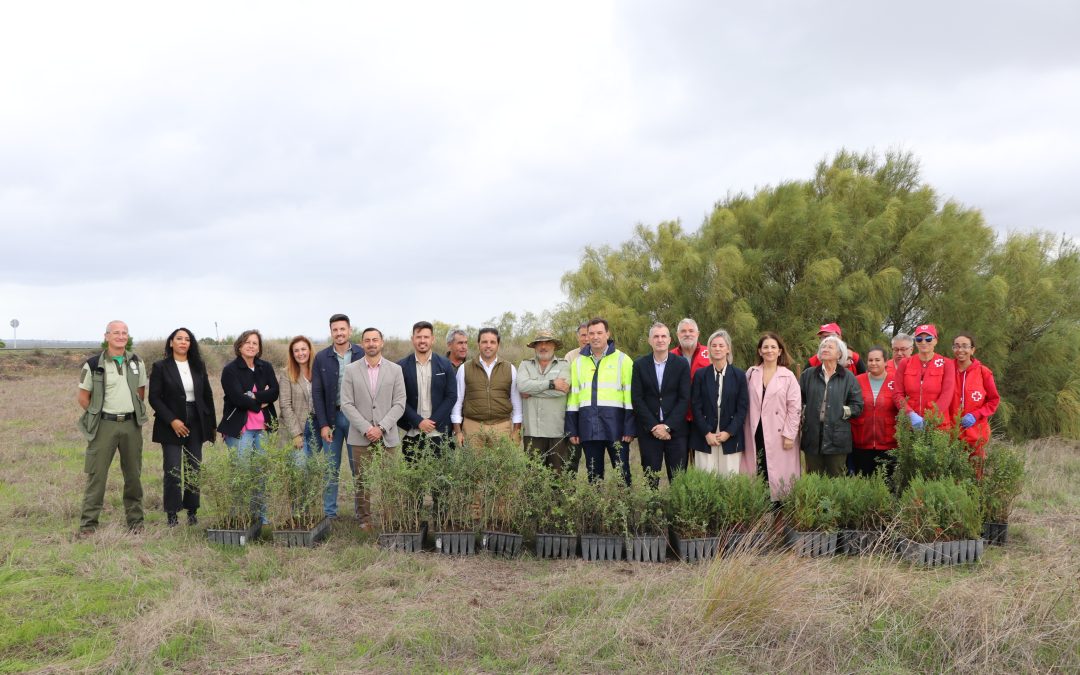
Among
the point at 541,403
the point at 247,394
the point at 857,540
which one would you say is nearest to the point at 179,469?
the point at 247,394

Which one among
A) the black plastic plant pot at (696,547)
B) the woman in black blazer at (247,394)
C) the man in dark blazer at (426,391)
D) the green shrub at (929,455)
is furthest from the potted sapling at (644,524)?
the woman in black blazer at (247,394)

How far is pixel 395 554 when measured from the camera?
16.4 feet

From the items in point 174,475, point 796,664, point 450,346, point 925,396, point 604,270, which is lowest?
point 796,664

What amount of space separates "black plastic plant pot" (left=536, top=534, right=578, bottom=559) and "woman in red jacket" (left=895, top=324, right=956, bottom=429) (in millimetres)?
2930

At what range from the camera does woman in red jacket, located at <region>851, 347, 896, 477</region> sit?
19.8ft

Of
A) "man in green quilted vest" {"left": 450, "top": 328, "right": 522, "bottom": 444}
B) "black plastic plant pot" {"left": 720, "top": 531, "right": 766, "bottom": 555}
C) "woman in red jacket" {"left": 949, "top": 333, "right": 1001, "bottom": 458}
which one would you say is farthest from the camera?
"man in green quilted vest" {"left": 450, "top": 328, "right": 522, "bottom": 444}

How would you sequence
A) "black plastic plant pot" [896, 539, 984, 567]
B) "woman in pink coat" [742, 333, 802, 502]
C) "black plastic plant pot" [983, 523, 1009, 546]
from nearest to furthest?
"black plastic plant pot" [896, 539, 984, 567] < "black plastic plant pot" [983, 523, 1009, 546] < "woman in pink coat" [742, 333, 802, 502]

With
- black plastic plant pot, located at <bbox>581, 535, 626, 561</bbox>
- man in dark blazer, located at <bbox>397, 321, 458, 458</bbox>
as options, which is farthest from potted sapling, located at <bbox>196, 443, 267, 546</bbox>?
black plastic plant pot, located at <bbox>581, 535, 626, 561</bbox>

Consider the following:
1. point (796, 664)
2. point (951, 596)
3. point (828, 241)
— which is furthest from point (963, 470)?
point (828, 241)

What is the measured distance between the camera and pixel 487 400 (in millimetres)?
5992

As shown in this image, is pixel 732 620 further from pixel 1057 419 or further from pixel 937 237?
pixel 1057 419

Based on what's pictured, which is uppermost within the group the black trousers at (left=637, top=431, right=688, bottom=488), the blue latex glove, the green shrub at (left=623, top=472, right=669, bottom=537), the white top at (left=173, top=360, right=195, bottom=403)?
the white top at (left=173, top=360, right=195, bottom=403)

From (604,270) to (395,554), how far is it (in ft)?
28.4

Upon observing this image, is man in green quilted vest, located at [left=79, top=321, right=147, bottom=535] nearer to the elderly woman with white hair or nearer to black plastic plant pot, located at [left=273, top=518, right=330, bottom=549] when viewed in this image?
black plastic plant pot, located at [left=273, top=518, right=330, bottom=549]
